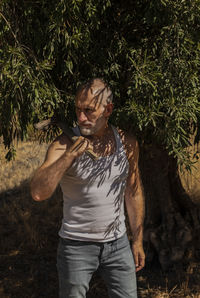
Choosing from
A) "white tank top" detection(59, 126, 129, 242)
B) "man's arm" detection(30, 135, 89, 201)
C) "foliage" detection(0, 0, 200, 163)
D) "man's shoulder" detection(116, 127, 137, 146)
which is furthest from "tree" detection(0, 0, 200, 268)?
"man's arm" detection(30, 135, 89, 201)

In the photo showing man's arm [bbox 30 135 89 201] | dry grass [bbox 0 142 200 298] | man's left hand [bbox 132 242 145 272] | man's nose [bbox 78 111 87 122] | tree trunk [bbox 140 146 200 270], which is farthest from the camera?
tree trunk [bbox 140 146 200 270]

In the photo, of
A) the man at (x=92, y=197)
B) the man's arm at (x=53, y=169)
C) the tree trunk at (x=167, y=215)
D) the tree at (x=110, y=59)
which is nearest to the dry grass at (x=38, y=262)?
the tree trunk at (x=167, y=215)

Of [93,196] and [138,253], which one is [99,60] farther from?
[138,253]

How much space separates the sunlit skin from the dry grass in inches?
79.7

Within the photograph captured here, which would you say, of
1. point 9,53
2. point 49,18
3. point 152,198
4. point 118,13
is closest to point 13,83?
point 9,53

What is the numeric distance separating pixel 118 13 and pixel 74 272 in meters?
2.48

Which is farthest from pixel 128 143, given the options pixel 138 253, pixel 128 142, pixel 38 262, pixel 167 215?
pixel 38 262

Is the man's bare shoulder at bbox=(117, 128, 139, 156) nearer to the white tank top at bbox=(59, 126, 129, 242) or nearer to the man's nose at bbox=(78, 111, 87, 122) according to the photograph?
the white tank top at bbox=(59, 126, 129, 242)

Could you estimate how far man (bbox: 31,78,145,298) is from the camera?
277cm

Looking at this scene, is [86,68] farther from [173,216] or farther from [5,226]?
[5,226]

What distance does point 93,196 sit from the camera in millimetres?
2822

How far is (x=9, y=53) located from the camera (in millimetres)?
3129

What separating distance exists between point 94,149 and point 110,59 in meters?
1.17

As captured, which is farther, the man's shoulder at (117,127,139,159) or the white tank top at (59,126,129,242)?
the man's shoulder at (117,127,139,159)
